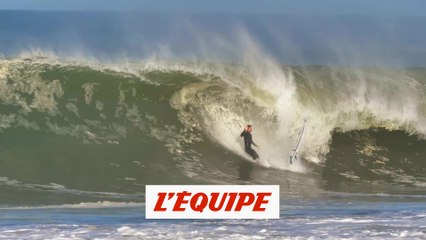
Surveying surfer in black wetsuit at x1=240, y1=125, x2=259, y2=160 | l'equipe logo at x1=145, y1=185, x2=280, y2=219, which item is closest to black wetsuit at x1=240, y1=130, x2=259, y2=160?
surfer in black wetsuit at x1=240, y1=125, x2=259, y2=160

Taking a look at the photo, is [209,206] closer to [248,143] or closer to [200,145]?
[248,143]

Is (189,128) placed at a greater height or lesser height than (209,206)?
greater

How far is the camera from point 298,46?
56.5 metres

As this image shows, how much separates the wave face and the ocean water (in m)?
0.03

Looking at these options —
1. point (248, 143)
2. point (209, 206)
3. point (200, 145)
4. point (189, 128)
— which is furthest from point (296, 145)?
point (209, 206)

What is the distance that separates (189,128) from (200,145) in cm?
67

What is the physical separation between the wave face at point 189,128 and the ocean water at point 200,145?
0.03 metres

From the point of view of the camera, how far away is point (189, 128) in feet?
45.4

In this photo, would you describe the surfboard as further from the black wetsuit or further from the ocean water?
the black wetsuit

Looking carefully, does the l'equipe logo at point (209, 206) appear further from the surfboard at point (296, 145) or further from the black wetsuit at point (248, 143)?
the surfboard at point (296, 145)

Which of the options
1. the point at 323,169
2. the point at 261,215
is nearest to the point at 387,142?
the point at 323,169

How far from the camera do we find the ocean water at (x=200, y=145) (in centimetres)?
786

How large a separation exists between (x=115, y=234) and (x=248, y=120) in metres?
7.36

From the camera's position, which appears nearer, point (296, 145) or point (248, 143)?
point (248, 143)
